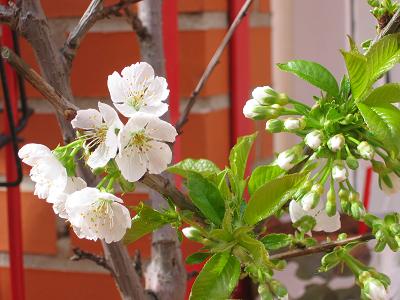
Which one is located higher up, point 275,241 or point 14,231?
point 275,241

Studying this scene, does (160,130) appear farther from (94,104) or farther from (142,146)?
(94,104)

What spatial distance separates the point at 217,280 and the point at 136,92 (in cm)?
10

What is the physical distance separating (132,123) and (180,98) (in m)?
0.55

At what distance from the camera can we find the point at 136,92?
0.35 metres

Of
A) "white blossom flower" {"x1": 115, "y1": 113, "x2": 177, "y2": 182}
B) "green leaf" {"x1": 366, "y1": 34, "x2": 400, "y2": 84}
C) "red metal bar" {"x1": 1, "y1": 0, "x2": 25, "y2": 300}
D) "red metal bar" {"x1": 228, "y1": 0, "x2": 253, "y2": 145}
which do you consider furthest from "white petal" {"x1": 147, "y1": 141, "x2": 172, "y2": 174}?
"red metal bar" {"x1": 228, "y1": 0, "x2": 253, "y2": 145}

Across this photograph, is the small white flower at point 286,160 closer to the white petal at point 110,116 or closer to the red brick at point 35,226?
the white petal at point 110,116

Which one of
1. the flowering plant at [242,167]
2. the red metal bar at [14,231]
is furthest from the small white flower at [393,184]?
the red metal bar at [14,231]

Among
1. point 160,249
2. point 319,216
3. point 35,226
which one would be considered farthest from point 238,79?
point 319,216

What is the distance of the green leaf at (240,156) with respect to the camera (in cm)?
38

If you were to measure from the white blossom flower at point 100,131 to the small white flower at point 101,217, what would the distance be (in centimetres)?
3

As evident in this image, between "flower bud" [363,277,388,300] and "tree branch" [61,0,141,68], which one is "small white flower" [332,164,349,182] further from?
"tree branch" [61,0,141,68]

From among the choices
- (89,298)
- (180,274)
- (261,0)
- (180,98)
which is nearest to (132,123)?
(180,274)

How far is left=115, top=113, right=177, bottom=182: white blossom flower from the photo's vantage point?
0.32 m

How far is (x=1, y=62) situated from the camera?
0.66 metres
